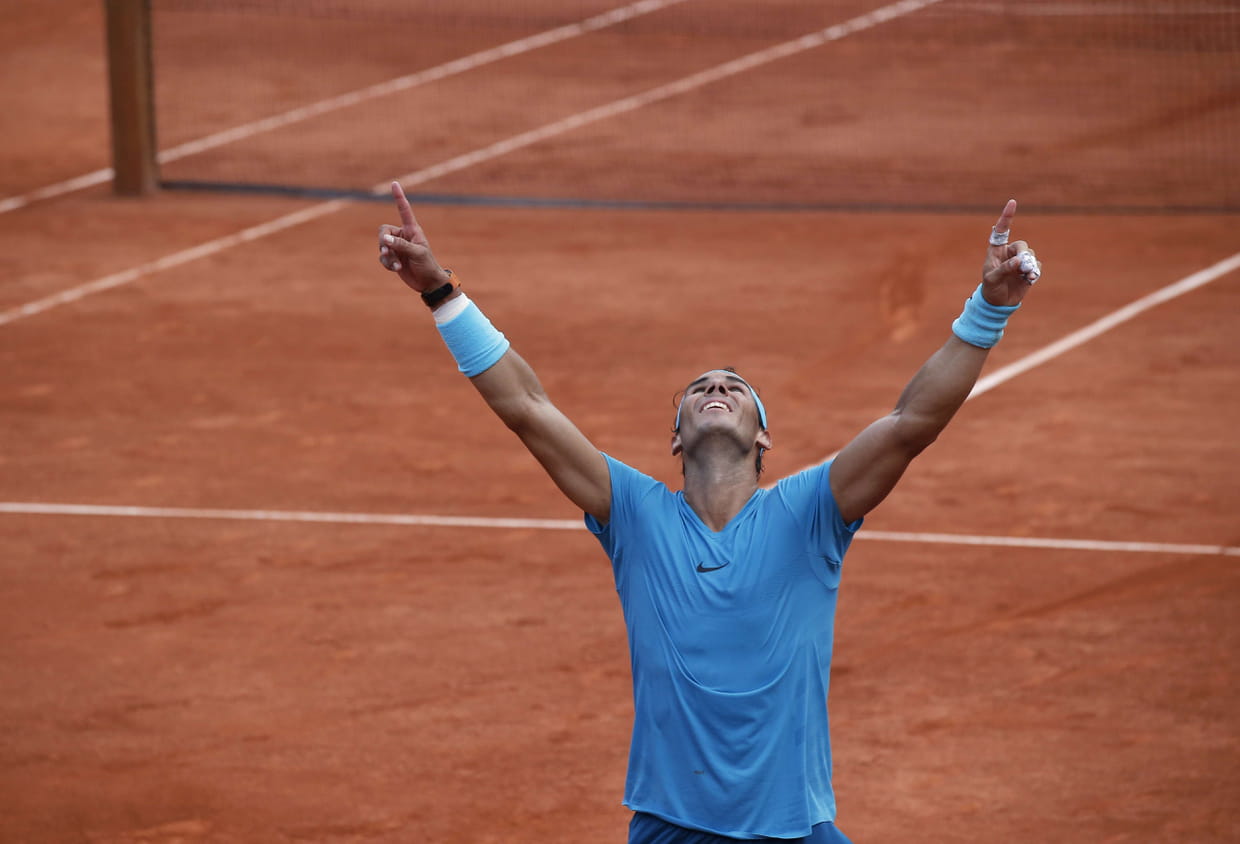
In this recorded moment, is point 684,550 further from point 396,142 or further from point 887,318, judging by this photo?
point 396,142

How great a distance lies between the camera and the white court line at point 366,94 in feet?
63.8

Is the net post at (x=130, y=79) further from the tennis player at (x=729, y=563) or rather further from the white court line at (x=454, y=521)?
the tennis player at (x=729, y=563)

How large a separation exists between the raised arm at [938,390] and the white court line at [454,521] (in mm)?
5088

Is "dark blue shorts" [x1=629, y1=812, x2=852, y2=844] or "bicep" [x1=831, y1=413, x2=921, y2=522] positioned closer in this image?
"dark blue shorts" [x1=629, y1=812, x2=852, y2=844]

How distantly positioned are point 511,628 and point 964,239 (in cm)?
967

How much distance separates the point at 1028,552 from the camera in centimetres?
Result: 917

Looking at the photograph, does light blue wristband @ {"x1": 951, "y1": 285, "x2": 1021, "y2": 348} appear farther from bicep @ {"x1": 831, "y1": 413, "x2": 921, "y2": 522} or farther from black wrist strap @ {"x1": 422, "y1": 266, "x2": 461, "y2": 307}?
black wrist strap @ {"x1": 422, "y1": 266, "x2": 461, "y2": 307}

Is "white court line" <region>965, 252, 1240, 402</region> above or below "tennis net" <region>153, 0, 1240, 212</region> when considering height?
below

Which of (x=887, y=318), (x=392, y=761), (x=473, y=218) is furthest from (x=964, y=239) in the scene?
(x=392, y=761)

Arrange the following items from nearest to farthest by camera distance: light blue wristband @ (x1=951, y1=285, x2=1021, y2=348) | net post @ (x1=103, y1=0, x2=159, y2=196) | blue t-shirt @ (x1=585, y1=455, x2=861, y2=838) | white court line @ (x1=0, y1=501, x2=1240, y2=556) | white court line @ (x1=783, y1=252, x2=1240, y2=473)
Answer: blue t-shirt @ (x1=585, y1=455, x2=861, y2=838)
light blue wristband @ (x1=951, y1=285, x2=1021, y2=348)
white court line @ (x1=0, y1=501, x2=1240, y2=556)
white court line @ (x1=783, y1=252, x2=1240, y2=473)
net post @ (x1=103, y1=0, x2=159, y2=196)

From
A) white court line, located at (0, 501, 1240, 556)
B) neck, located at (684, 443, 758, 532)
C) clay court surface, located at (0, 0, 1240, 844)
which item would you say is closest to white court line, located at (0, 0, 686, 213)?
clay court surface, located at (0, 0, 1240, 844)

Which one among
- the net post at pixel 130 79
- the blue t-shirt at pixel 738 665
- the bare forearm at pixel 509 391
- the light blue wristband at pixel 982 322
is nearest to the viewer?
the blue t-shirt at pixel 738 665

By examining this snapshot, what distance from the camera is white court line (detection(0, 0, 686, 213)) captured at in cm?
1945

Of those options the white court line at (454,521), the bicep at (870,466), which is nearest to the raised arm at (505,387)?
the bicep at (870,466)
